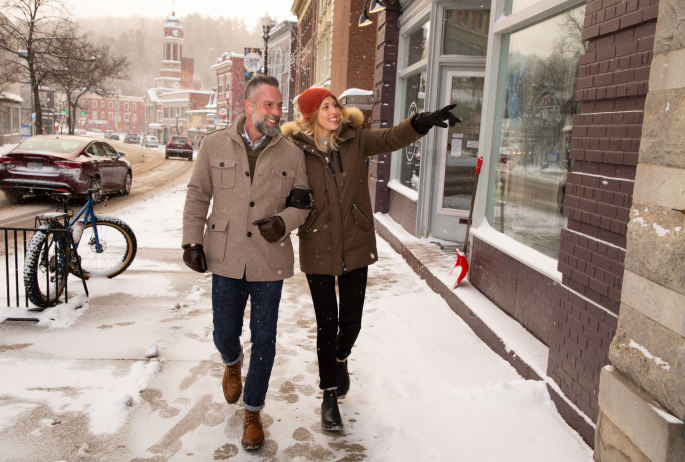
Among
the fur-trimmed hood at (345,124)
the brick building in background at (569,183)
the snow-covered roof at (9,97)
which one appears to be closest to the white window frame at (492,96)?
the brick building in background at (569,183)

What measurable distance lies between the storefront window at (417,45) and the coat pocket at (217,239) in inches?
266

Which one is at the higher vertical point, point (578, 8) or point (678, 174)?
point (578, 8)

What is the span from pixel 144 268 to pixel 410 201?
4.34 meters

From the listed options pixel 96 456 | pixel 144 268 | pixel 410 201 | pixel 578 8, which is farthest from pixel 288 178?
pixel 410 201

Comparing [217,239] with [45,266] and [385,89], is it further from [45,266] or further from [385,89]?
[385,89]

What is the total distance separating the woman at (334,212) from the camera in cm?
334

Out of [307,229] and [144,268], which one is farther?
A: [144,268]

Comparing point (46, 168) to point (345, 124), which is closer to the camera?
point (345, 124)

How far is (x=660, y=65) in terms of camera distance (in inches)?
97.6

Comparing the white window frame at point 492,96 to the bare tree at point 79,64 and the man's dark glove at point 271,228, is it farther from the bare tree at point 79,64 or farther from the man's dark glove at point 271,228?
the bare tree at point 79,64

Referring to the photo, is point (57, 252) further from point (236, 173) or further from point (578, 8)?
point (578, 8)

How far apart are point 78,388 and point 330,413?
5.57ft

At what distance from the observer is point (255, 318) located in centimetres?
317

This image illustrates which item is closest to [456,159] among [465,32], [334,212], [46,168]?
[465,32]
